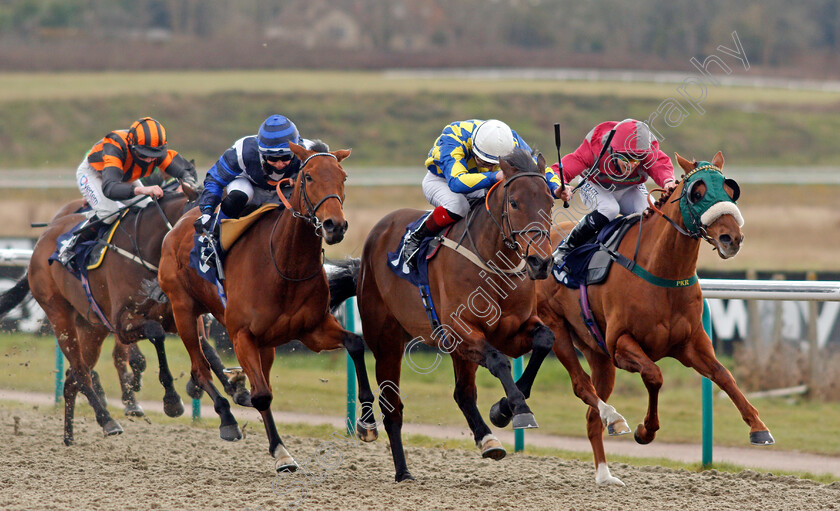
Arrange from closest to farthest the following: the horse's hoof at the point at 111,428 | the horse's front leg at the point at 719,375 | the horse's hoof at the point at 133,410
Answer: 1. the horse's front leg at the point at 719,375
2. the horse's hoof at the point at 111,428
3. the horse's hoof at the point at 133,410

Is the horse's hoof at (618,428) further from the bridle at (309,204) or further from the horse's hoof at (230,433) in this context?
the horse's hoof at (230,433)

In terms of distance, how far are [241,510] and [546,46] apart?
42.2 m

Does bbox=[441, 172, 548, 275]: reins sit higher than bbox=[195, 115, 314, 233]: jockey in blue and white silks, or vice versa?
bbox=[195, 115, 314, 233]: jockey in blue and white silks

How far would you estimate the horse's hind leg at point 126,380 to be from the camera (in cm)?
740

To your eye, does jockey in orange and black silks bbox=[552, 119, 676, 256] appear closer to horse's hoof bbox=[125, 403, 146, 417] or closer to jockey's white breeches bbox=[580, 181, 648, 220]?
jockey's white breeches bbox=[580, 181, 648, 220]

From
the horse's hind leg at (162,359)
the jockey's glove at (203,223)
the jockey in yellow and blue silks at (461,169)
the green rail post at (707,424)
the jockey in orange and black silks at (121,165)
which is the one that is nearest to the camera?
the jockey in yellow and blue silks at (461,169)

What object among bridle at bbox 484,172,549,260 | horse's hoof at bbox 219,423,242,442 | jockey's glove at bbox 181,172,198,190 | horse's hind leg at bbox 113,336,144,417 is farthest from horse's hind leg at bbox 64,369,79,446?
bridle at bbox 484,172,549,260

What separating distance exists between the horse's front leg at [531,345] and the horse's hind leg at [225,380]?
1.48 metres

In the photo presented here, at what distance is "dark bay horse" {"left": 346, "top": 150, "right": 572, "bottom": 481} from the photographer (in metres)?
4.82

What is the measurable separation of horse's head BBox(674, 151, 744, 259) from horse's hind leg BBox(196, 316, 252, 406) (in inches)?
104

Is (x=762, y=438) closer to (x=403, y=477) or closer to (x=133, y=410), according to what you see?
(x=403, y=477)

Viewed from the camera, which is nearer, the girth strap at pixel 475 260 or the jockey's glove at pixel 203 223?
the girth strap at pixel 475 260

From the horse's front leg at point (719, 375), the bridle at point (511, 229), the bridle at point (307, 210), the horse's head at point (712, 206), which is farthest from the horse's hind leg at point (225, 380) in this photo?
the horse's head at point (712, 206)

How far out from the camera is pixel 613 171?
19.4 ft
